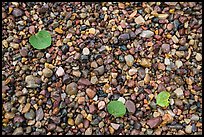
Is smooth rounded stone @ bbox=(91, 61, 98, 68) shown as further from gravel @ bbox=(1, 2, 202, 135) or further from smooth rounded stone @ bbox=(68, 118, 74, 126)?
smooth rounded stone @ bbox=(68, 118, 74, 126)

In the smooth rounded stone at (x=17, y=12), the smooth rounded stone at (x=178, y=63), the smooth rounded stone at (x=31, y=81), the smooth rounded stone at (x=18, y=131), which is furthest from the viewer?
the smooth rounded stone at (x=17, y=12)

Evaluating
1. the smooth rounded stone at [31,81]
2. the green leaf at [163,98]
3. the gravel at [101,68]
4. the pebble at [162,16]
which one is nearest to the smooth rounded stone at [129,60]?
the gravel at [101,68]

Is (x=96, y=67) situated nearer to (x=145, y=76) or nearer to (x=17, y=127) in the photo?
(x=145, y=76)

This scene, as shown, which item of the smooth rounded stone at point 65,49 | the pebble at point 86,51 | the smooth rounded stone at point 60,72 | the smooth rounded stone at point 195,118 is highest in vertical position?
the smooth rounded stone at point 65,49

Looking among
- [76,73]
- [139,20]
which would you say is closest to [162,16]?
[139,20]

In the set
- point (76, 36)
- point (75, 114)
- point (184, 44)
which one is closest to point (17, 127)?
point (75, 114)

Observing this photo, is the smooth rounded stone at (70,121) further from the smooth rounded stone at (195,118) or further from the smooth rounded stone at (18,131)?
the smooth rounded stone at (195,118)

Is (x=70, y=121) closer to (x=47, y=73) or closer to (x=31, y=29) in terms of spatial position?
(x=47, y=73)
